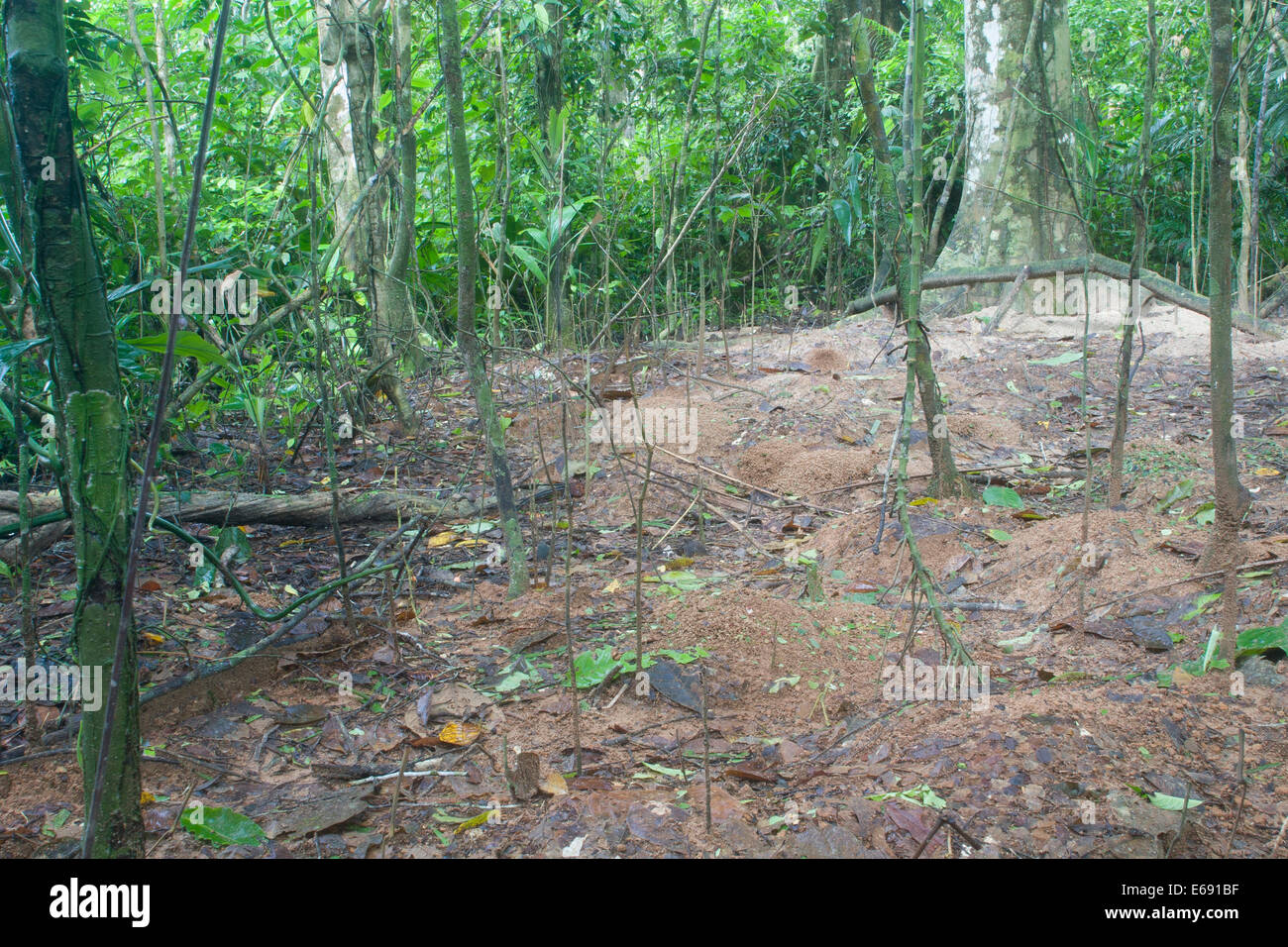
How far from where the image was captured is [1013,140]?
6316 mm

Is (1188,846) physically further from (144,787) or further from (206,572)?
(206,572)

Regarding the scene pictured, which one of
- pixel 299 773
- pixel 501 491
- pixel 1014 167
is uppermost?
pixel 1014 167

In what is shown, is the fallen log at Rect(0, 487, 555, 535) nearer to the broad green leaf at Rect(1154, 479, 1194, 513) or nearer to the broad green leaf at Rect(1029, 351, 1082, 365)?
the broad green leaf at Rect(1154, 479, 1194, 513)

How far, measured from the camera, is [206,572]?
9.93 ft

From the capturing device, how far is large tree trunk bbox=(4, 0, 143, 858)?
127cm

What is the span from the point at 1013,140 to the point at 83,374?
6446 millimetres

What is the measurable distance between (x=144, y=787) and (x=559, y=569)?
166 centimetres
